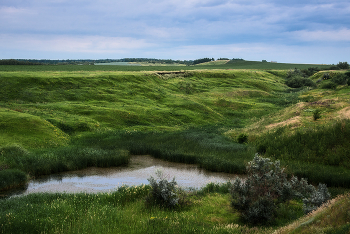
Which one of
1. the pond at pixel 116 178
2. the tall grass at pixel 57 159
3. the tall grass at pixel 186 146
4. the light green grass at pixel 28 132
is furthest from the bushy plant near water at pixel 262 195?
the light green grass at pixel 28 132

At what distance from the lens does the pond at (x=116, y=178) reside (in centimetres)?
1827

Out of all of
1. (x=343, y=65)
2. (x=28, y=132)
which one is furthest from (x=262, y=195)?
(x=343, y=65)

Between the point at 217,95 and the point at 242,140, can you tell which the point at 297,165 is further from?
the point at 217,95

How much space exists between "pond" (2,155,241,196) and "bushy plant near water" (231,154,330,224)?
256 inches

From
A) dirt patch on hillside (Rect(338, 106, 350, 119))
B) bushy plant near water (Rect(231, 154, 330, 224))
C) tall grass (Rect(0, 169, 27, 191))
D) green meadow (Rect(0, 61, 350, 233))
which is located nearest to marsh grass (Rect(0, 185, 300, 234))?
green meadow (Rect(0, 61, 350, 233))

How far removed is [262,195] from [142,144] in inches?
667

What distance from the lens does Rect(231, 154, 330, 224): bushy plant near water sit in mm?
11750

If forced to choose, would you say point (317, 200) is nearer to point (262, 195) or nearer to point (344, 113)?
point (262, 195)

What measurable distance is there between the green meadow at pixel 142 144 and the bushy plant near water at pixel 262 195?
1.88 feet

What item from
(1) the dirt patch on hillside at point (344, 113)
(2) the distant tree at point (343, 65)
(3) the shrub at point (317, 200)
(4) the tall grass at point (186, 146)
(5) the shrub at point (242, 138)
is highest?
(2) the distant tree at point (343, 65)

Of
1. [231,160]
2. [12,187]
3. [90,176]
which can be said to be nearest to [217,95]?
[231,160]

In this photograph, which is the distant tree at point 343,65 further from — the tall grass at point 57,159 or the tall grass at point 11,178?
the tall grass at point 11,178

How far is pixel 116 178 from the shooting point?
2053 centimetres

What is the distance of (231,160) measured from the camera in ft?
75.6
